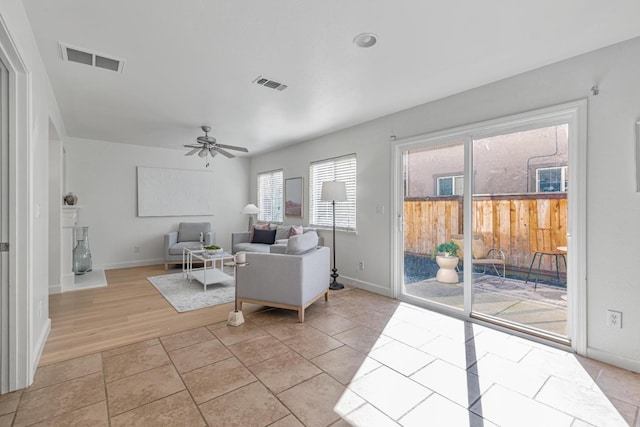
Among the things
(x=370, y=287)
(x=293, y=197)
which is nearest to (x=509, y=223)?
(x=370, y=287)

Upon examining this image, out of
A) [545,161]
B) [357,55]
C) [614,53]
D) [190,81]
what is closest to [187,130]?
[190,81]

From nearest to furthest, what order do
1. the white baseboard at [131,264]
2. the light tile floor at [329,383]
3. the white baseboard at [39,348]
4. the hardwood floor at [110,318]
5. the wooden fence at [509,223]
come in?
the light tile floor at [329,383], the white baseboard at [39,348], the hardwood floor at [110,318], the wooden fence at [509,223], the white baseboard at [131,264]

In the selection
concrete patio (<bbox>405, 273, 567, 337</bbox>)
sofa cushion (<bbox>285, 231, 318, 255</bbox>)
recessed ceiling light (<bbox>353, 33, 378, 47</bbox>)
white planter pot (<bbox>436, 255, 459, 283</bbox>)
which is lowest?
concrete patio (<bbox>405, 273, 567, 337</bbox>)

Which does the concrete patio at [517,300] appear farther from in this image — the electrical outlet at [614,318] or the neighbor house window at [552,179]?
the neighbor house window at [552,179]

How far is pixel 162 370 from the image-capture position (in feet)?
7.38

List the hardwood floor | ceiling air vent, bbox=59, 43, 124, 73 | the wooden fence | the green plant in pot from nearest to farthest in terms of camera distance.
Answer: ceiling air vent, bbox=59, 43, 124, 73
the hardwood floor
the wooden fence
the green plant in pot

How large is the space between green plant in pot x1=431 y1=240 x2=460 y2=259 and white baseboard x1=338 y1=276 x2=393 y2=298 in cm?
82

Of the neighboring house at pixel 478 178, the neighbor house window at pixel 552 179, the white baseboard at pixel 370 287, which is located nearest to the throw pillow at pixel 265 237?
the white baseboard at pixel 370 287

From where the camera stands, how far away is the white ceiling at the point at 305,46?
1977mm

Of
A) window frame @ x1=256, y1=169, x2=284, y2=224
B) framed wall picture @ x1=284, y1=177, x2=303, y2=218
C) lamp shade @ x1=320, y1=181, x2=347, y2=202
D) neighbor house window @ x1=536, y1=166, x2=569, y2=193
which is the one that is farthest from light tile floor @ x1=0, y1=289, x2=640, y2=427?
window frame @ x1=256, y1=169, x2=284, y2=224

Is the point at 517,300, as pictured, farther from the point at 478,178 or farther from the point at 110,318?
the point at 110,318

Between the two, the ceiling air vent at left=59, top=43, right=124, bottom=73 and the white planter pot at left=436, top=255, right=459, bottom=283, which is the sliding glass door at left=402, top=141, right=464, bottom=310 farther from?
the ceiling air vent at left=59, top=43, right=124, bottom=73

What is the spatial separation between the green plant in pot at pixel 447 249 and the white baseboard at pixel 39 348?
3800 mm

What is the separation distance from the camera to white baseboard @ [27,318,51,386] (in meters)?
2.14
